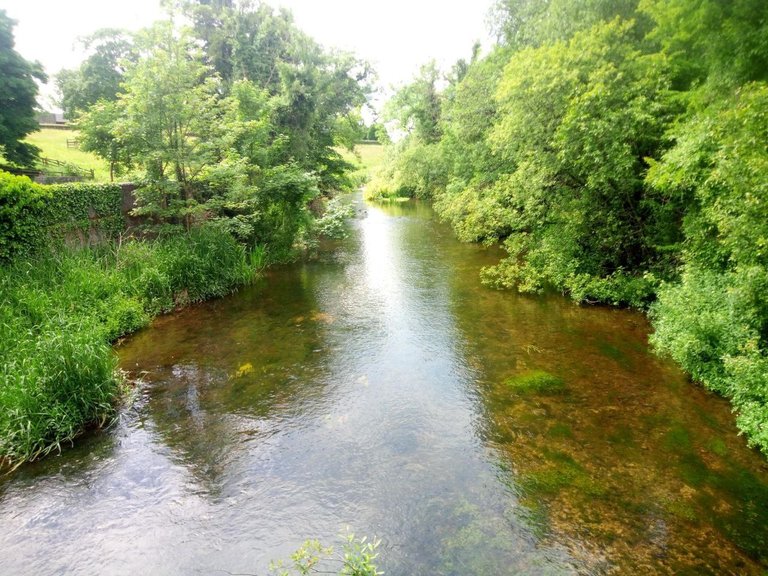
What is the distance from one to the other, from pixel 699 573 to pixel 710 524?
83 cm

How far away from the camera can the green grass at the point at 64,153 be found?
30.6 m

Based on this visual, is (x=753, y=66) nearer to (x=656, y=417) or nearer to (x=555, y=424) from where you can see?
(x=656, y=417)

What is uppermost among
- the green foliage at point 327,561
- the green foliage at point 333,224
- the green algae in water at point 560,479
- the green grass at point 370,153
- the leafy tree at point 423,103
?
the leafy tree at point 423,103

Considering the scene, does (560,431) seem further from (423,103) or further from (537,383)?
(423,103)

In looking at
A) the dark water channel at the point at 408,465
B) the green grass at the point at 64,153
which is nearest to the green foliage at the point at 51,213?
the dark water channel at the point at 408,465

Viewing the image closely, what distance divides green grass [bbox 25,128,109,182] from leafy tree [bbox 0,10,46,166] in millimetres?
4087

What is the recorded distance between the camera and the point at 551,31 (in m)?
15.5

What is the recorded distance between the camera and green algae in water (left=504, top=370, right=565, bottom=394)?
8172mm

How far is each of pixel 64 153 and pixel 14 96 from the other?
12075 millimetres

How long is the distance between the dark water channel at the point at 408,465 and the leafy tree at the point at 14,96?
21.2m

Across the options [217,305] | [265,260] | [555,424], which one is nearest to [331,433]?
[555,424]

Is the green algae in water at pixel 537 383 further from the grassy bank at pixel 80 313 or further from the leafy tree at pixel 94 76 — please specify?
the leafy tree at pixel 94 76

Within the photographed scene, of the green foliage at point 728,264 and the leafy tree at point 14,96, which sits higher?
the leafy tree at point 14,96

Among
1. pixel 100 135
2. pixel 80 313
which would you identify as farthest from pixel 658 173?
pixel 100 135
